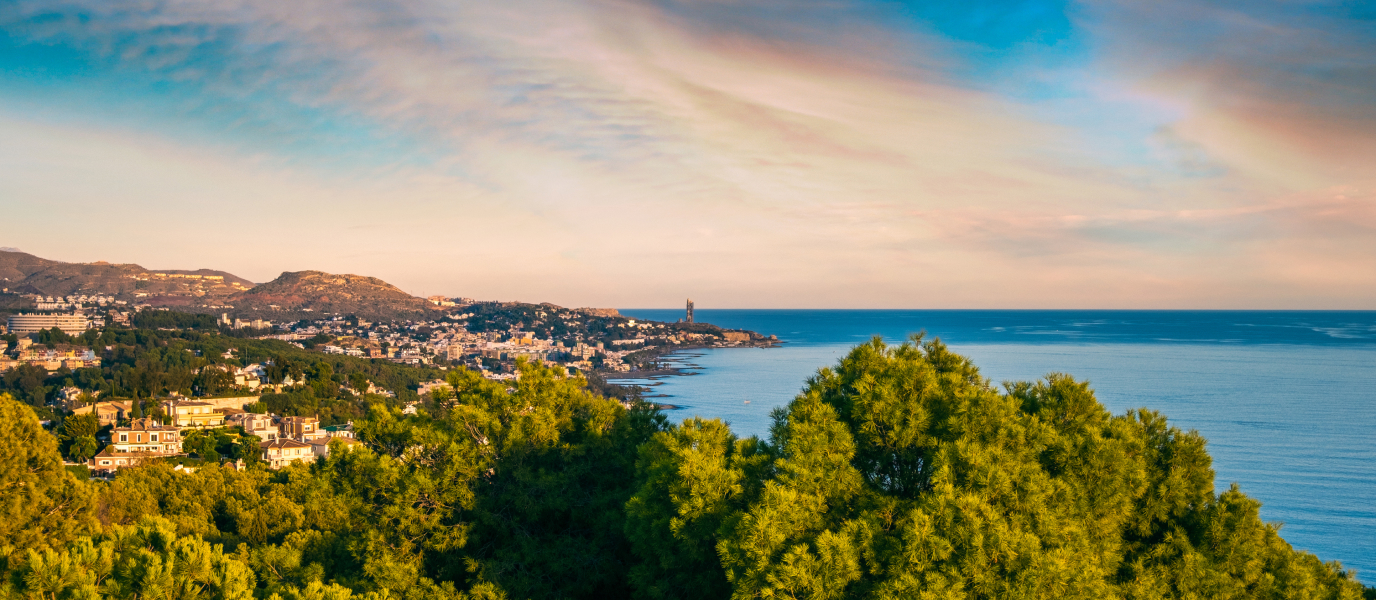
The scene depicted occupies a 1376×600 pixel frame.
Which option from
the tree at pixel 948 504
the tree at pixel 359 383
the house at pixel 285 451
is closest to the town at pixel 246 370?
the house at pixel 285 451

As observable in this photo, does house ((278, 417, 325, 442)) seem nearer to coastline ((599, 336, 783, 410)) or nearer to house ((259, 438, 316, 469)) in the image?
house ((259, 438, 316, 469))

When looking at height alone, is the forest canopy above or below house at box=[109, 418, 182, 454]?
above

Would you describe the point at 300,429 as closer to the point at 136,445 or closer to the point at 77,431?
the point at 136,445

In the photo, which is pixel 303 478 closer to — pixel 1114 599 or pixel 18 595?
pixel 18 595

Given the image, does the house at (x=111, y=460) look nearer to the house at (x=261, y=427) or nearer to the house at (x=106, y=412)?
the house at (x=261, y=427)

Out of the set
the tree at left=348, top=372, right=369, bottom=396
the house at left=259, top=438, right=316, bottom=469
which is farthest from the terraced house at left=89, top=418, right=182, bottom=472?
the tree at left=348, top=372, right=369, bottom=396

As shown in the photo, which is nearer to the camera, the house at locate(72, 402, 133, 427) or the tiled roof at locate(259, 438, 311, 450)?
the tiled roof at locate(259, 438, 311, 450)
